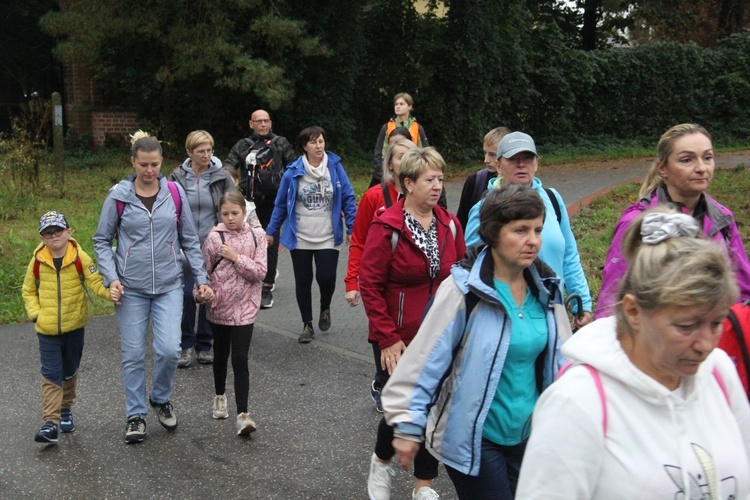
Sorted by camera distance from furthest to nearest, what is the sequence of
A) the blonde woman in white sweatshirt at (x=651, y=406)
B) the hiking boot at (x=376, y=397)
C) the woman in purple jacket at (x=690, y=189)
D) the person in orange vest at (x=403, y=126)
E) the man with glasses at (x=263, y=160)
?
the person in orange vest at (x=403, y=126) < the man with glasses at (x=263, y=160) < the hiking boot at (x=376, y=397) < the woman in purple jacket at (x=690, y=189) < the blonde woman in white sweatshirt at (x=651, y=406)

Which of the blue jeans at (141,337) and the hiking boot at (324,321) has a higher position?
the blue jeans at (141,337)

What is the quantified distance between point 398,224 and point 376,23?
1798cm

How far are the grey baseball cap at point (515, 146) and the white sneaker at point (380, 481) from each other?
1730 millimetres

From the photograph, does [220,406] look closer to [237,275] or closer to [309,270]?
[237,275]

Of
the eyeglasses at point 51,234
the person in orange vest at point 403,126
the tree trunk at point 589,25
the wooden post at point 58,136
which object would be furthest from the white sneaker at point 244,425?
the tree trunk at point 589,25

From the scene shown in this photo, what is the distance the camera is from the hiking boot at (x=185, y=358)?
7414 millimetres

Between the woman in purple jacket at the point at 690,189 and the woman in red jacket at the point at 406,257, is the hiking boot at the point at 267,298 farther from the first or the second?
the woman in purple jacket at the point at 690,189

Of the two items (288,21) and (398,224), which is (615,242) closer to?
(398,224)

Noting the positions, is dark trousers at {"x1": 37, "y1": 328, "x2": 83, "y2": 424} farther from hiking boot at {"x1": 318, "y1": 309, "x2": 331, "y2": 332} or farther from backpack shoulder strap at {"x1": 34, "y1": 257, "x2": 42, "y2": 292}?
hiking boot at {"x1": 318, "y1": 309, "x2": 331, "y2": 332}

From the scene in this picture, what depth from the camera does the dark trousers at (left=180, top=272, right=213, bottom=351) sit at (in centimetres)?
736

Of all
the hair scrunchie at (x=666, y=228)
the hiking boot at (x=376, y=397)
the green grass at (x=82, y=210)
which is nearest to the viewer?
the hair scrunchie at (x=666, y=228)

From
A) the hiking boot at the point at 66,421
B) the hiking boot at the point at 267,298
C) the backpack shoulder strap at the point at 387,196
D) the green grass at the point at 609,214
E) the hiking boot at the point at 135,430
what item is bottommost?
the hiking boot at the point at 267,298

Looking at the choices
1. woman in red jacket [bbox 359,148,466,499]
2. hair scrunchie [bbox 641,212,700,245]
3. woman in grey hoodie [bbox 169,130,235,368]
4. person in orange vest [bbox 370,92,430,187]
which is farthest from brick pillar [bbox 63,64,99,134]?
hair scrunchie [bbox 641,212,700,245]

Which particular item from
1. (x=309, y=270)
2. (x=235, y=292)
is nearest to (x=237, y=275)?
(x=235, y=292)
